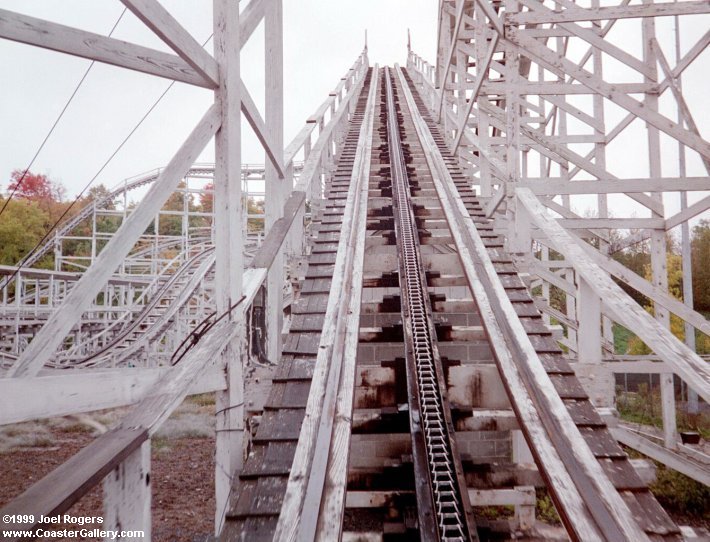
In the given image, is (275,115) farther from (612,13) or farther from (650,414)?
(650,414)

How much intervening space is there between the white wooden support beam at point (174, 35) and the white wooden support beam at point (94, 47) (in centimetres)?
5

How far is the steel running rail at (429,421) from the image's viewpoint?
1.78 meters

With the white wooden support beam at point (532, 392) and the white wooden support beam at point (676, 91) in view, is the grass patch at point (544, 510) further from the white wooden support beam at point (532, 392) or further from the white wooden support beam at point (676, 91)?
the white wooden support beam at point (676, 91)

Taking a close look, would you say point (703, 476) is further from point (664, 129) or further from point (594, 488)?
point (594, 488)

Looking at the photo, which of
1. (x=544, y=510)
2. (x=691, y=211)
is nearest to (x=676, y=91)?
(x=691, y=211)

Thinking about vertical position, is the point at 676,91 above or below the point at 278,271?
above

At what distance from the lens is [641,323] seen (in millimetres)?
1973

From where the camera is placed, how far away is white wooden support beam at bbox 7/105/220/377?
4.99 feet

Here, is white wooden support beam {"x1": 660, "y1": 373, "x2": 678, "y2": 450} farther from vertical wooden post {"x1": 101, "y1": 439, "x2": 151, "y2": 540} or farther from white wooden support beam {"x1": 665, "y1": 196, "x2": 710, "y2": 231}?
vertical wooden post {"x1": 101, "y1": 439, "x2": 151, "y2": 540}

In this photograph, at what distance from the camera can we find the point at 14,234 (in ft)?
61.7

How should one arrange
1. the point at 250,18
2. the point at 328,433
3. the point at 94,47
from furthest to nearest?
the point at 250,18 → the point at 328,433 → the point at 94,47

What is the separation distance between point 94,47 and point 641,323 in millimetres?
2300

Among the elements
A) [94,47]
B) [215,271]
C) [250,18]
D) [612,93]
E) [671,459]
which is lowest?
[671,459]

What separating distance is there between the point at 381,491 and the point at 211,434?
746 cm
